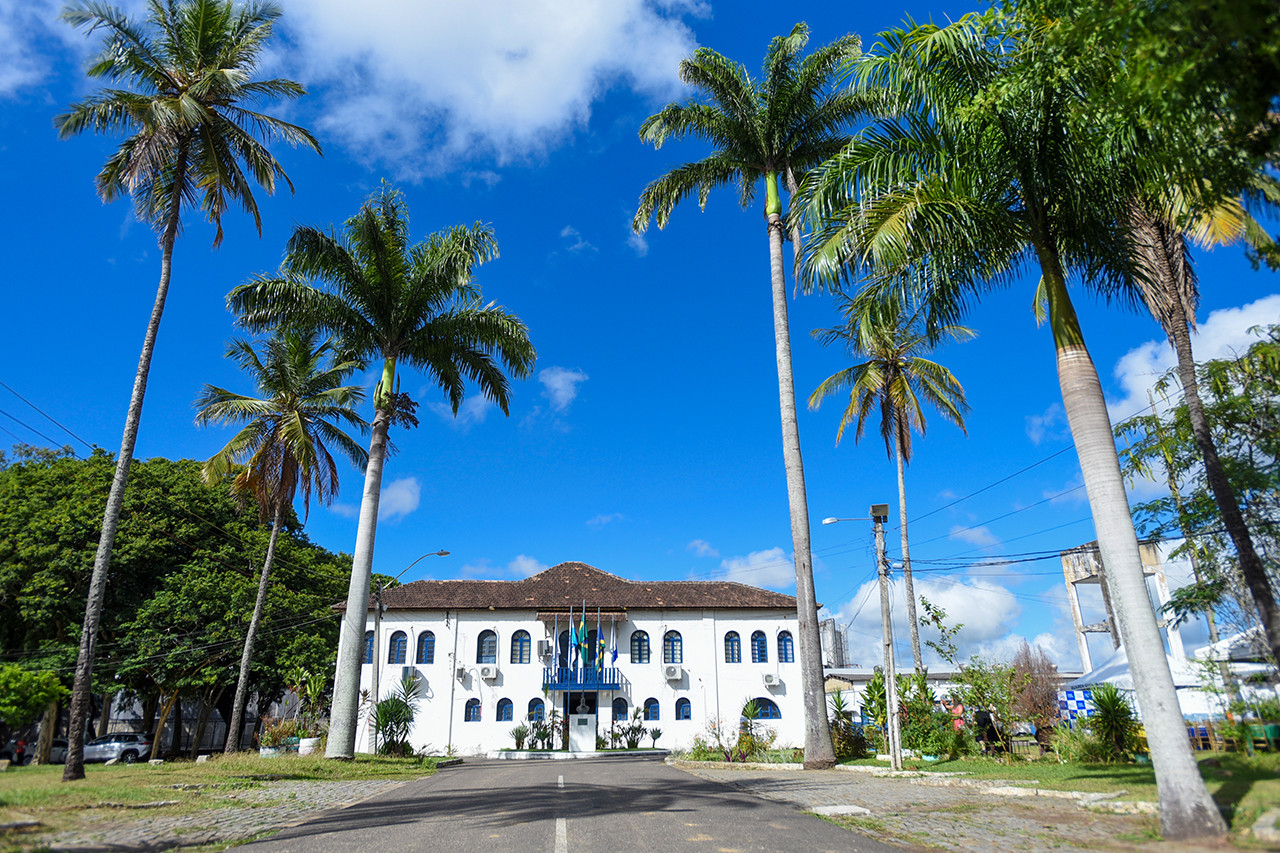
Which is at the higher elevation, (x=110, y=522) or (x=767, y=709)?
(x=110, y=522)

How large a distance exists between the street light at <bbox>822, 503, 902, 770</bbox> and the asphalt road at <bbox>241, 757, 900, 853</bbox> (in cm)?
477

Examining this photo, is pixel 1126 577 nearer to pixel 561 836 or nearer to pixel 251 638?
pixel 561 836

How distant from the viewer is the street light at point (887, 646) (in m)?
14.5

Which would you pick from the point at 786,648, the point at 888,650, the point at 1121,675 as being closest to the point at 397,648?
the point at 786,648

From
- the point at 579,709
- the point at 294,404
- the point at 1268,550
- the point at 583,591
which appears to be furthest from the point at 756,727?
the point at 294,404

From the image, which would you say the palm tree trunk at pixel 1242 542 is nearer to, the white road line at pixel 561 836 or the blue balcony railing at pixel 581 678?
the white road line at pixel 561 836

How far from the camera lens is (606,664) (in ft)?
109

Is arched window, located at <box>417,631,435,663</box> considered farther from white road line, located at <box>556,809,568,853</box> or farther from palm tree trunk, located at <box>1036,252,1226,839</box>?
palm tree trunk, located at <box>1036,252,1226,839</box>

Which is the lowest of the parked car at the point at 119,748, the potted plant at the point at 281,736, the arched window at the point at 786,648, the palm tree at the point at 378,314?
the parked car at the point at 119,748

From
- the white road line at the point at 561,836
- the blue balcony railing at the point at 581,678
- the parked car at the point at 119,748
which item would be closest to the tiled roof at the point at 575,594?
the blue balcony railing at the point at 581,678

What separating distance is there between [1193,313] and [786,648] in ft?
80.0

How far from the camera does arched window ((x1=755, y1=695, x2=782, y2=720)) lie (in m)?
32.8

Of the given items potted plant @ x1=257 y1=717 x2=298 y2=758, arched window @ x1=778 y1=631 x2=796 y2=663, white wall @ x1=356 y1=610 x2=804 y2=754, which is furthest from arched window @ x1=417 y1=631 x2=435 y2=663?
arched window @ x1=778 y1=631 x2=796 y2=663

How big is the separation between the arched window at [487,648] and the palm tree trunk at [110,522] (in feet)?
65.7
